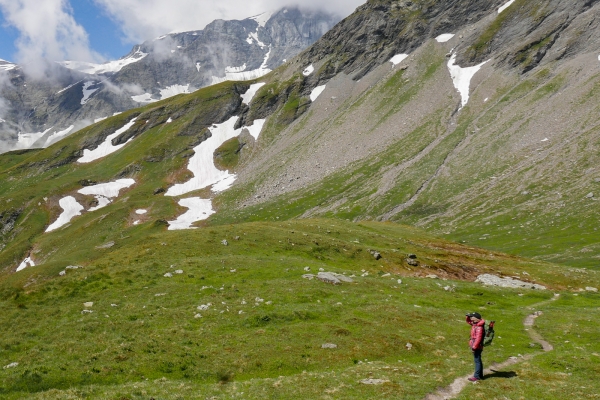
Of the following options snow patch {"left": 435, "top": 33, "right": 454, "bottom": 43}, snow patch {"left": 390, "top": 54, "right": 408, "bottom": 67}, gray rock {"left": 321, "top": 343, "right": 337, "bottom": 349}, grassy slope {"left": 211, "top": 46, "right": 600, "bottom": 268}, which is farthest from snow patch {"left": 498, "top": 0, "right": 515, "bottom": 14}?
gray rock {"left": 321, "top": 343, "right": 337, "bottom": 349}

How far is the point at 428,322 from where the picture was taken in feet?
93.6

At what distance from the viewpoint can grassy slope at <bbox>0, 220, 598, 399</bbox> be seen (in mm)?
18078

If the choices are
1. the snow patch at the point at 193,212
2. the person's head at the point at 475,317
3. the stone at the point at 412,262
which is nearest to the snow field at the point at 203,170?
the snow patch at the point at 193,212

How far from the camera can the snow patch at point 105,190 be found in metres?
160

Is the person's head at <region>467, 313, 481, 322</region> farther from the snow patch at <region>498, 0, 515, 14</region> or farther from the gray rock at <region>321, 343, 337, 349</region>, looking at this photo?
the snow patch at <region>498, 0, 515, 14</region>

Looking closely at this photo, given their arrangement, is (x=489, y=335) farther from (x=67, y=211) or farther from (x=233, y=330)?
(x=67, y=211)

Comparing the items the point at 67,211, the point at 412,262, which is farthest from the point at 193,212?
the point at 412,262

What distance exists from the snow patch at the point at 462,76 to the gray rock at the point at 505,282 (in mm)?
118435

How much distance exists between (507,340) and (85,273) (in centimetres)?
3471

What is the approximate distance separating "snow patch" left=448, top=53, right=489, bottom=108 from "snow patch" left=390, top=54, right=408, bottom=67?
94.5 feet

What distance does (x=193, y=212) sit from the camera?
13750 cm

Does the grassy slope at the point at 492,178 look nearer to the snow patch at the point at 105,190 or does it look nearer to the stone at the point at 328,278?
the stone at the point at 328,278

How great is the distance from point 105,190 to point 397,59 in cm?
15499

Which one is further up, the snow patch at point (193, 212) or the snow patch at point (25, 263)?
the snow patch at point (193, 212)
